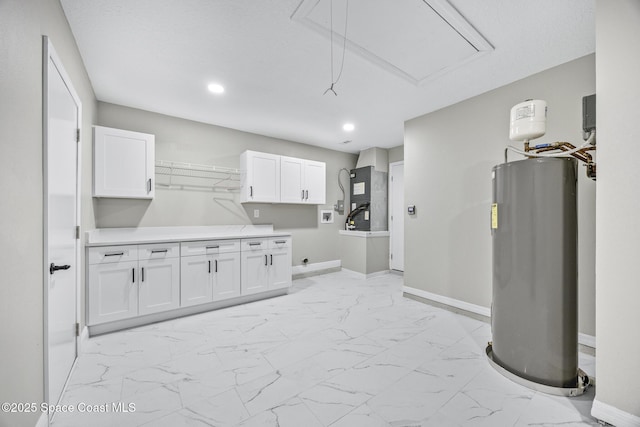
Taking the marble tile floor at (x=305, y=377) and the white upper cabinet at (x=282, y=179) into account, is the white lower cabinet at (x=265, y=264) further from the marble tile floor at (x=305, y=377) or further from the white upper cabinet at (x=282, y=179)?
the white upper cabinet at (x=282, y=179)

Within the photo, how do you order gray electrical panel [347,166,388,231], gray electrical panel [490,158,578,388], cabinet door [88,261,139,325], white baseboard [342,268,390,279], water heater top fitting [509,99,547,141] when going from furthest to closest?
gray electrical panel [347,166,388,231], white baseboard [342,268,390,279], cabinet door [88,261,139,325], water heater top fitting [509,99,547,141], gray electrical panel [490,158,578,388]

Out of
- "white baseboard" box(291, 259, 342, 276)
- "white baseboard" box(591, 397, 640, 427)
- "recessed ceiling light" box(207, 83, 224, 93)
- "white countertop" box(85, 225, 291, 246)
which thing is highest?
"recessed ceiling light" box(207, 83, 224, 93)

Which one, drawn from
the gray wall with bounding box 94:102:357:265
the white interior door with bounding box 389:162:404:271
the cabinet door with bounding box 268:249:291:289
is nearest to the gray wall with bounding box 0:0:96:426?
the gray wall with bounding box 94:102:357:265

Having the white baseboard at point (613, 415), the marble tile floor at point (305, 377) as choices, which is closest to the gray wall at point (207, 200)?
the marble tile floor at point (305, 377)

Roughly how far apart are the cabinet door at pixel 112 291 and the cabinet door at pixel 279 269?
161 centimetres

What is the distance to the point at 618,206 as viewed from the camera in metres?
1.47

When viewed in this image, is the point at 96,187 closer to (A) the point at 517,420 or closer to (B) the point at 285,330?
(B) the point at 285,330

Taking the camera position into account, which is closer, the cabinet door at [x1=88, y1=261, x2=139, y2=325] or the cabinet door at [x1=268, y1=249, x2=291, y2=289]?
the cabinet door at [x1=88, y1=261, x2=139, y2=325]

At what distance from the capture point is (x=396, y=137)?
4672 millimetres

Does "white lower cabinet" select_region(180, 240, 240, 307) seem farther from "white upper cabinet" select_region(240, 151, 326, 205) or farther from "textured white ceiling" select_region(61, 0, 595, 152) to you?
"textured white ceiling" select_region(61, 0, 595, 152)

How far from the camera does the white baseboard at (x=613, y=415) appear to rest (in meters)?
1.41

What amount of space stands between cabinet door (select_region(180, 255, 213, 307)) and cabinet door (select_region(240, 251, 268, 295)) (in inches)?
17.5

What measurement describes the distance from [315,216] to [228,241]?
6.90 ft

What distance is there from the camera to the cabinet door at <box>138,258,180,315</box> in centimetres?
281
